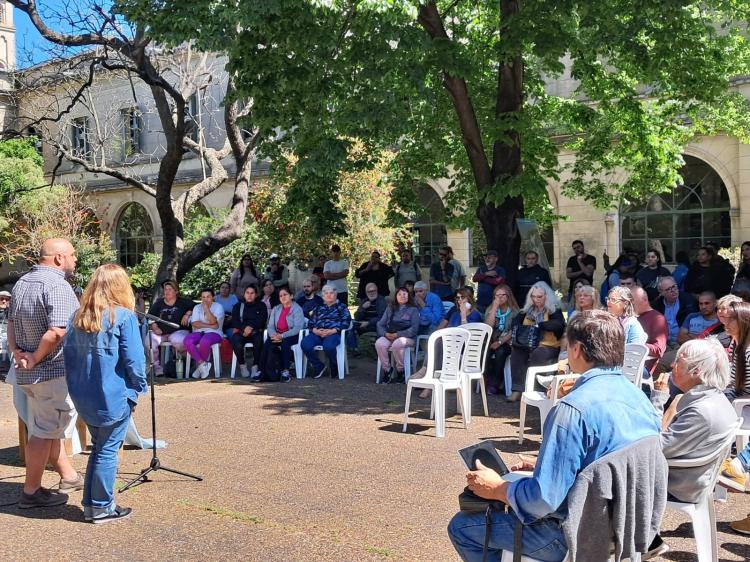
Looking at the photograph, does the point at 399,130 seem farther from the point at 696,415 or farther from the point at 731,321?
the point at 696,415

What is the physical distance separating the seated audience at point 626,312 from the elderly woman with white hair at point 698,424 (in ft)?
9.58

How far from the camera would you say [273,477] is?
6309mm

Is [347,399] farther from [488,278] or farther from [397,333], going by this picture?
[488,278]

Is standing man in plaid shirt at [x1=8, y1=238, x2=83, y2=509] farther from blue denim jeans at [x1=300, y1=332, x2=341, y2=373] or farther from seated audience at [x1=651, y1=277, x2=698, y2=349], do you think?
seated audience at [x1=651, y1=277, x2=698, y2=349]

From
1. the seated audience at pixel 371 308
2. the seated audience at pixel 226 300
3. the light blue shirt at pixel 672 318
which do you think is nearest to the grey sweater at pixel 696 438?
the light blue shirt at pixel 672 318

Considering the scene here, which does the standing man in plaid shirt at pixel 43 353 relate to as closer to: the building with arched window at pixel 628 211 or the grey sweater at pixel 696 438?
the grey sweater at pixel 696 438

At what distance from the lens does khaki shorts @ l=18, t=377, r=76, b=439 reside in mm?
5609

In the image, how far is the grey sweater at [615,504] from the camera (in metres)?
2.95

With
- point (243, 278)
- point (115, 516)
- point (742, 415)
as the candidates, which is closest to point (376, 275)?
point (243, 278)

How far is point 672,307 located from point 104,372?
289 inches

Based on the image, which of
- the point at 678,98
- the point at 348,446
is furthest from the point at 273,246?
the point at 348,446

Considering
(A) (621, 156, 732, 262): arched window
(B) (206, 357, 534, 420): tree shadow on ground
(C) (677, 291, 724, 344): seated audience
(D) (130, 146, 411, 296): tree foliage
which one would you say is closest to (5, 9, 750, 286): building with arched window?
(A) (621, 156, 732, 262): arched window

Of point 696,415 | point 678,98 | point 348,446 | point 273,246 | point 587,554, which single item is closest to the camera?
point 587,554

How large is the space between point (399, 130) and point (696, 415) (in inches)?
260
